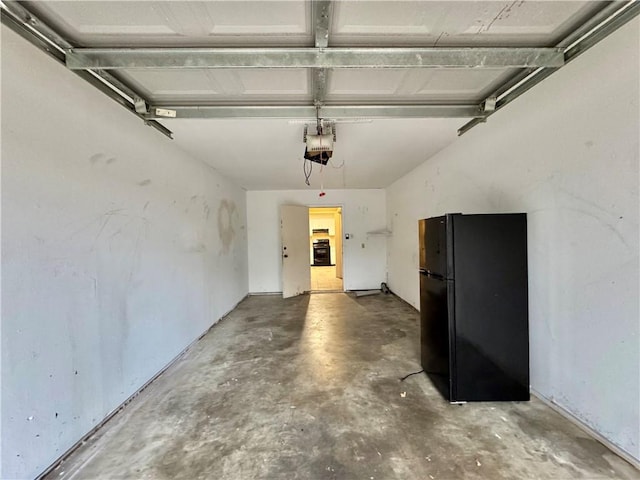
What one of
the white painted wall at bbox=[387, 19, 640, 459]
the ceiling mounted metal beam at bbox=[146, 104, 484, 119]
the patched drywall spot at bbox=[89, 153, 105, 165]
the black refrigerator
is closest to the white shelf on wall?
the white painted wall at bbox=[387, 19, 640, 459]

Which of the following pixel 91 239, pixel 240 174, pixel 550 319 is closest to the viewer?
pixel 91 239

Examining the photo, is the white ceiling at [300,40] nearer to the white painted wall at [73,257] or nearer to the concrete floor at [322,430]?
the white painted wall at [73,257]

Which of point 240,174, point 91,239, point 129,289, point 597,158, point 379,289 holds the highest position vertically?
point 240,174

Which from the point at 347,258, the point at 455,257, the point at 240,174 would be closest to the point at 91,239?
the point at 455,257

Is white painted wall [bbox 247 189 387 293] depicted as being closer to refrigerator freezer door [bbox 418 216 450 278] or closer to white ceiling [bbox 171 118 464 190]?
white ceiling [bbox 171 118 464 190]

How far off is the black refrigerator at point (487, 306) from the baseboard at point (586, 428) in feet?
0.47

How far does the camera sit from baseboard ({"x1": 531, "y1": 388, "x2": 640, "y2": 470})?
4.94ft

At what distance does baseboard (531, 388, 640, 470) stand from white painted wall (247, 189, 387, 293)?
14.1 ft

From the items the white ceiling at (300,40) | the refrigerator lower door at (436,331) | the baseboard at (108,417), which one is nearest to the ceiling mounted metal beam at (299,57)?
the white ceiling at (300,40)

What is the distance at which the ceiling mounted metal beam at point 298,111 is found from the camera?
7.43 feet

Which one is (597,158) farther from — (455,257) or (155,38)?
(155,38)

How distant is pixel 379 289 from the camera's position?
638 centimetres

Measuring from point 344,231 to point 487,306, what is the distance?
4.35 meters

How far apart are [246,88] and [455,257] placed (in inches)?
79.6
